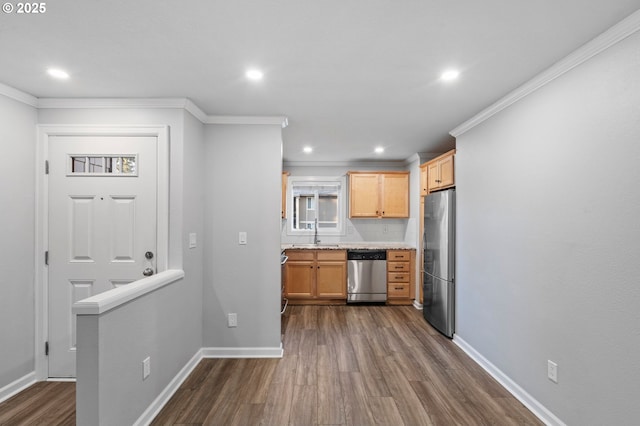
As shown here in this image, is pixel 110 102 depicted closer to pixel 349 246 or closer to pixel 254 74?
pixel 254 74

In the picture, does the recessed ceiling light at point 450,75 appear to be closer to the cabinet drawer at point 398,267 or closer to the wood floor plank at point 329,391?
the wood floor plank at point 329,391

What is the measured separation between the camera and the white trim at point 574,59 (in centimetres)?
150

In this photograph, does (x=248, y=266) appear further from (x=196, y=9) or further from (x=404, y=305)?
(x=404, y=305)

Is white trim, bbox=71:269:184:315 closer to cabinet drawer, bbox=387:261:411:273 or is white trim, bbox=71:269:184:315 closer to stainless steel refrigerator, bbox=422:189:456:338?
stainless steel refrigerator, bbox=422:189:456:338

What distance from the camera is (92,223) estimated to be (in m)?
2.53

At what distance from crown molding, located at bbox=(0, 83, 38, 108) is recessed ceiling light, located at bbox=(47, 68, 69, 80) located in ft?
1.68

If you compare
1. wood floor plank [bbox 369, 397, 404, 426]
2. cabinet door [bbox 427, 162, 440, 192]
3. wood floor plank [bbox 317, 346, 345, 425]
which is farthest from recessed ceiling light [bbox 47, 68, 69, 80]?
cabinet door [bbox 427, 162, 440, 192]

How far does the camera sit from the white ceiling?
56.6 inches

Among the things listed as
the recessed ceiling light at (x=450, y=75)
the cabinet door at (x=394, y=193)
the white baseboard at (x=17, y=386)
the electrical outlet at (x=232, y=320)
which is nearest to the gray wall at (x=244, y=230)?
the electrical outlet at (x=232, y=320)

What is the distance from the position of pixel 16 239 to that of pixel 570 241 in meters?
4.05

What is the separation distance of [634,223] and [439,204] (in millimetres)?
2131

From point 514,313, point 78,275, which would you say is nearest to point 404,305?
point 514,313

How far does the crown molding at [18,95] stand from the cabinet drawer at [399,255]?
4517mm

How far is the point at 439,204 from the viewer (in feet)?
11.9
